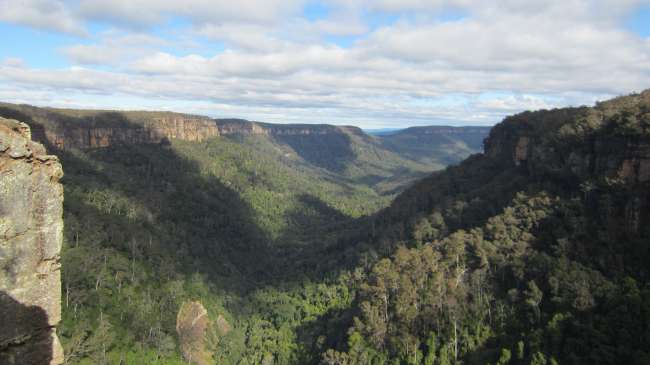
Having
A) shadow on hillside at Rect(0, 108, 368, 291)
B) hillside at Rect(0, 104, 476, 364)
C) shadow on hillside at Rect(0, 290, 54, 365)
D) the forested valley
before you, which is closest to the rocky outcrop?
hillside at Rect(0, 104, 476, 364)

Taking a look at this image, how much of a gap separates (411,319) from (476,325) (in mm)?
6917

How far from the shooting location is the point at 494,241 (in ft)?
174

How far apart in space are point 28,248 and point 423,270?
47.5 metres

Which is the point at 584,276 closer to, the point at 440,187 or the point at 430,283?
the point at 430,283

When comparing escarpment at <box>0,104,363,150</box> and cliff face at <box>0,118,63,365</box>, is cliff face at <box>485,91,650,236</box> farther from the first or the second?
escarpment at <box>0,104,363,150</box>

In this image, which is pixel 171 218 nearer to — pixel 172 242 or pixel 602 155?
pixel 172 242

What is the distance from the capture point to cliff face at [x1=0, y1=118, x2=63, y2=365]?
9.62 metres

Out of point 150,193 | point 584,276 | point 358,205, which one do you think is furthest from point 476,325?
point 358,205

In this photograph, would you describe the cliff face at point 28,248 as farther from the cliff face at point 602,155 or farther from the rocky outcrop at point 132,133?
the rocky outcrop at point 132,133

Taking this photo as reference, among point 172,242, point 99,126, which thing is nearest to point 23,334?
point 172,242

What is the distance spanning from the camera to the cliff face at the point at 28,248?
9617 millimetres

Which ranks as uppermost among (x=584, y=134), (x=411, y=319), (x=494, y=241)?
(x=584, y=134)

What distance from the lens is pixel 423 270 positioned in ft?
174

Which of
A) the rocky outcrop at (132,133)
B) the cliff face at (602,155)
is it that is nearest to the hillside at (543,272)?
the cliff face at (602,155)
